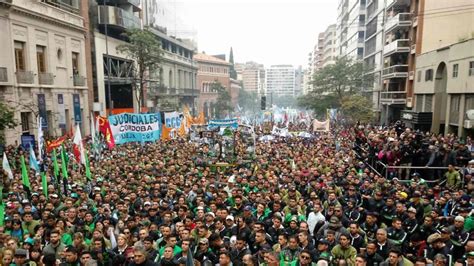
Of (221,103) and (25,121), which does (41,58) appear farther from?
(221,103)

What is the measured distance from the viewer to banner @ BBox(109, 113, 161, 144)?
16266mm

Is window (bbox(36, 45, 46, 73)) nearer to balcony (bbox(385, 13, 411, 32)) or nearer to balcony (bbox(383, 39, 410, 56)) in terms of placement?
balcony (bbox(385, 13, 411, 32))

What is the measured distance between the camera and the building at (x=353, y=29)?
5756 centimetres

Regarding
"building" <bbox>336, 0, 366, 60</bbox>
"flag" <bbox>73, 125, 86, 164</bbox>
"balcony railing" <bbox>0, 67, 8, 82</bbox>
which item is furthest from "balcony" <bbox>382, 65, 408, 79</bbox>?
"balcony railing" <bbox>0, 67, 8, 82</bbox>

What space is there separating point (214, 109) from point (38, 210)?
6387 centimetres

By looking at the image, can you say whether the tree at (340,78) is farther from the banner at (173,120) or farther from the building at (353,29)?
the banner at (173,120)

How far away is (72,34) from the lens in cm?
2845

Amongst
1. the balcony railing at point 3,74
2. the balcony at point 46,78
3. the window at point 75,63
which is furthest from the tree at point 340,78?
the balcony railing at point 3,74

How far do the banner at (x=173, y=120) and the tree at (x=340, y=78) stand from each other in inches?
990

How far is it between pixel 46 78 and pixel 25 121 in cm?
331

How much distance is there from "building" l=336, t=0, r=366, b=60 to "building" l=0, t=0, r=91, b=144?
3881 centimetres

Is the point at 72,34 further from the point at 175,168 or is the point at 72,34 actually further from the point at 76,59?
the point at 175,168

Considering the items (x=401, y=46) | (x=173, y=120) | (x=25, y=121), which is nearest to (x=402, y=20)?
(x=401, y=46)

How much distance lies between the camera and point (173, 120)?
21.6 metres
